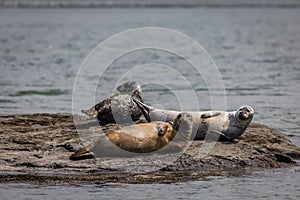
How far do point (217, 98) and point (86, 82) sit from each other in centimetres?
456

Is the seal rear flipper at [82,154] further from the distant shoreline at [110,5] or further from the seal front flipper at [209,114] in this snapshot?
the distant shoreline at [110,5]

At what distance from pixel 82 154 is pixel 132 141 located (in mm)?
706

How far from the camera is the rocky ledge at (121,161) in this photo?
10109 millimetres

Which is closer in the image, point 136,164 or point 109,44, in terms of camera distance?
point 136,164

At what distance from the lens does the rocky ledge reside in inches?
398

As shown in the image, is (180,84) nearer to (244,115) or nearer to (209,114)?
(209,114)

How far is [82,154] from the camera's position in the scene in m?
10.7

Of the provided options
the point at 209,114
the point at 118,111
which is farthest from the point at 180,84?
the point at 209,114

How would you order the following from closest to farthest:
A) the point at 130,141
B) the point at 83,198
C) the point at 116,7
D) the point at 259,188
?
the point at 83,198
the point at 259,188
the point at 130,141
the point at 116,7

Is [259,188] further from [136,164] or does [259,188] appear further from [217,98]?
[217,98]

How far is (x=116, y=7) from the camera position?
104 m

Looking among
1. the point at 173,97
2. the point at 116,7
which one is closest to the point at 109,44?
the point at 173,97

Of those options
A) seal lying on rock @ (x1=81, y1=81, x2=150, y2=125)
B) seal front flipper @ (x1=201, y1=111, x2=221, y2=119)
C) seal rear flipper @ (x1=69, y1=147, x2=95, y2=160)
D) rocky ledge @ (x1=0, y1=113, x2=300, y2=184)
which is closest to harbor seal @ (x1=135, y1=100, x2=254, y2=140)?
seal front flipper @ (x1=201, y1=111, x2=221, y2=119)

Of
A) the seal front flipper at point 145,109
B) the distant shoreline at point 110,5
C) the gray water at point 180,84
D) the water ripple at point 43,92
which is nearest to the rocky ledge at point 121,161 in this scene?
the gray water at point 180,84
